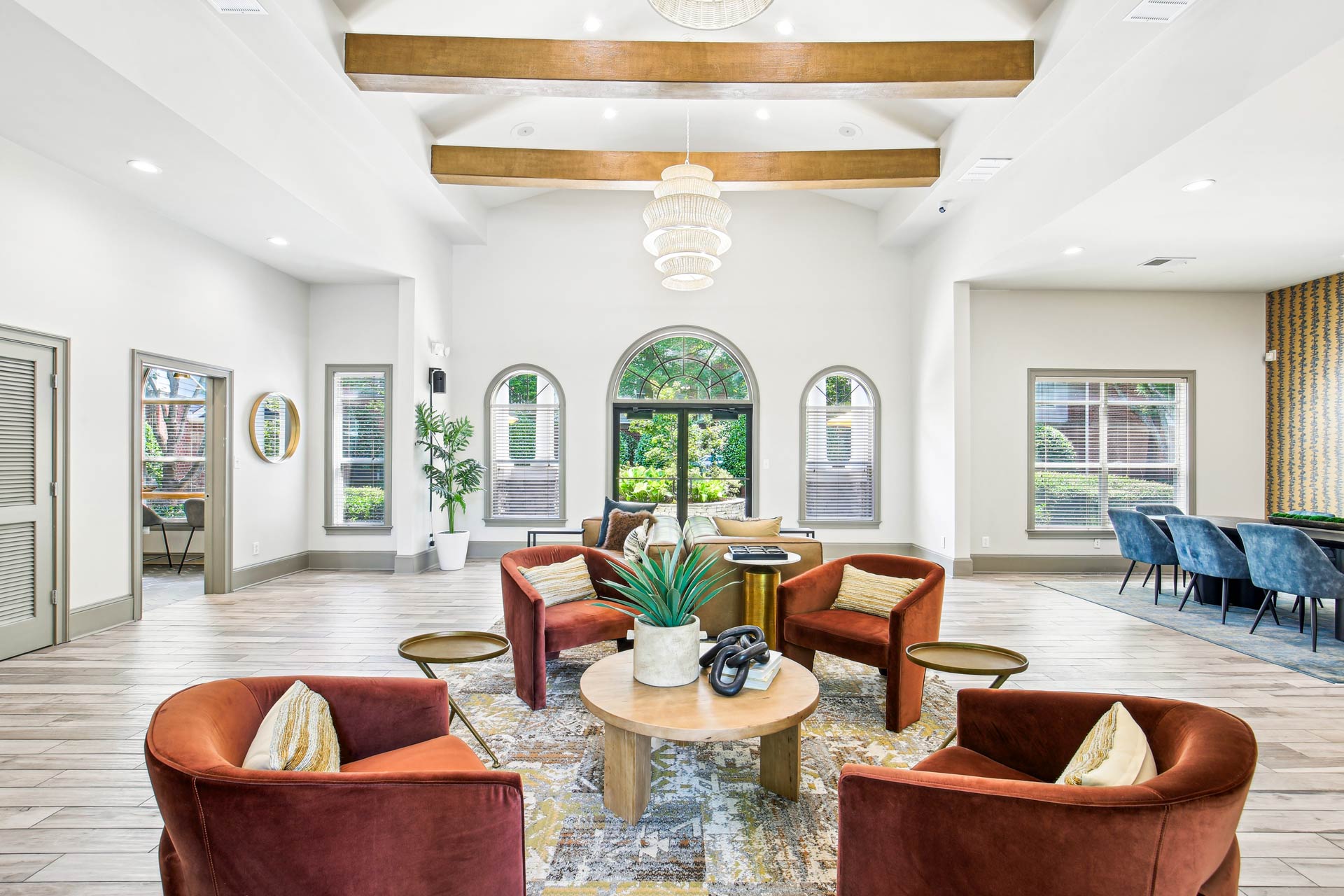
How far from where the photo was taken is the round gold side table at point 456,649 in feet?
8.56

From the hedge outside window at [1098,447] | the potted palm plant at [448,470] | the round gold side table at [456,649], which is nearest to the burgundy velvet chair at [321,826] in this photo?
the round gold side table at [456,649]

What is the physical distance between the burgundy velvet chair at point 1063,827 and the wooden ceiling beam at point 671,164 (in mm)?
6032

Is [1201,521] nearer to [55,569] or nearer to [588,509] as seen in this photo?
[588,509]

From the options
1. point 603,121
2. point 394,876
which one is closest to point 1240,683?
point 394,876

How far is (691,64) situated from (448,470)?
4990 millimetres

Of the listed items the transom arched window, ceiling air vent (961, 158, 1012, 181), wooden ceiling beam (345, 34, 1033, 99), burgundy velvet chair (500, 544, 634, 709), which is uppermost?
wooden ceiling beam (345, 34, 1033, 99)

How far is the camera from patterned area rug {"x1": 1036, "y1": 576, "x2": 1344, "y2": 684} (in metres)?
4.37

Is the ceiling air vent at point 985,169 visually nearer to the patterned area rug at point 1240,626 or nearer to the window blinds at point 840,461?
the window blinds at point 840,461

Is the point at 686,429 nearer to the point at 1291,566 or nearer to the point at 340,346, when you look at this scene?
the point at 340,346

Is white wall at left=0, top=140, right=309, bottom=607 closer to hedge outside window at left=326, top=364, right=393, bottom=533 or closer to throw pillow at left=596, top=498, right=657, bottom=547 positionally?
hedge outside window at left=326, top=364, right=393, bottom=533

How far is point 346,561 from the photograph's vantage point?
7766 mm

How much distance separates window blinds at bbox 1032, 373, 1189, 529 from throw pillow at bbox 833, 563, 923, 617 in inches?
195

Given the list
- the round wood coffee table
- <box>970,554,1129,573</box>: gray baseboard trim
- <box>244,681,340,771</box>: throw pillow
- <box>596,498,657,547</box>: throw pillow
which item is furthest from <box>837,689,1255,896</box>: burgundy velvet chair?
<box>970,554,1129,573</box>: gray baseboard trim

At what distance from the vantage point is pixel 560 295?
8461mm
